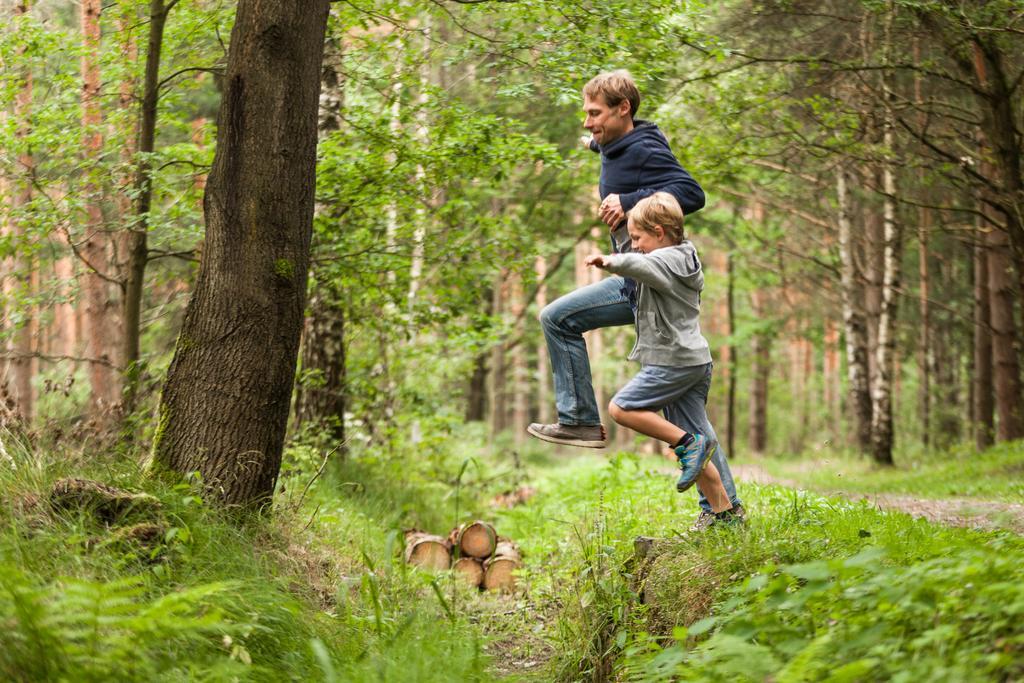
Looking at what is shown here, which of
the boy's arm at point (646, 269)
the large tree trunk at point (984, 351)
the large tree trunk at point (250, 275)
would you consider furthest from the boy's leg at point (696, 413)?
the large tree trunk at point (984, 351)

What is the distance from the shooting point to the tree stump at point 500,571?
7605 mm

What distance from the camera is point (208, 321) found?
5.20 metres

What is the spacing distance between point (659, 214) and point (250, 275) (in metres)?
2.42

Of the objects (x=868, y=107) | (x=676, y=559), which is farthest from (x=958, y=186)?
(x=676, y=559)

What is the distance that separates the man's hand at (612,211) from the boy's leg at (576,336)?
375mm

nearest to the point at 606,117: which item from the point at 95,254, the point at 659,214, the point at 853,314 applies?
the point at 659,214

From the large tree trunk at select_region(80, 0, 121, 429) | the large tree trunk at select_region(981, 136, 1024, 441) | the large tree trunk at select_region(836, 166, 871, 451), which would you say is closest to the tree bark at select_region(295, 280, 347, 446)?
the large tree trunk at select_region(80, 0, 121, 429)

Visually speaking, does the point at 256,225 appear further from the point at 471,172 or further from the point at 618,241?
the point at 471,172

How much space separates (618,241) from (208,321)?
8.25 feet

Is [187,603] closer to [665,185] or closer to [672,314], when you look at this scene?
[672,314]

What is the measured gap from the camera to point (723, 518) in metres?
5.20

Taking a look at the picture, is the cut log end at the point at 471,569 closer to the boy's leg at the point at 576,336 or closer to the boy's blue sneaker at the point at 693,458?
the boy's leg at the point at 576,336

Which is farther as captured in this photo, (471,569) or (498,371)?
Result: (498,371)

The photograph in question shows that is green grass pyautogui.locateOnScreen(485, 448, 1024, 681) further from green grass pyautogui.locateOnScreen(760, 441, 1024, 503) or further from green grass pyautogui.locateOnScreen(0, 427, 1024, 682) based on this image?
green grass pyautogui.locateOnScreen(760, 441, 1024, 503)
